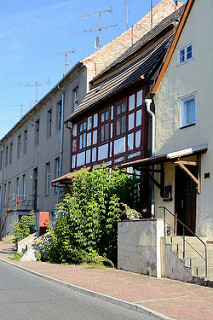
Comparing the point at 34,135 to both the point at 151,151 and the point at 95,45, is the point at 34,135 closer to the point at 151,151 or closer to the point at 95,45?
the point at 95,45

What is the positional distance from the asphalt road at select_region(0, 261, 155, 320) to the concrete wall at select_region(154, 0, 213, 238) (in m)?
4.68

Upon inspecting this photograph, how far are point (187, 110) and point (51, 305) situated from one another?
8058mm

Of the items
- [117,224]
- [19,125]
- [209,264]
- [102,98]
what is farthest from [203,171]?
[19,125]

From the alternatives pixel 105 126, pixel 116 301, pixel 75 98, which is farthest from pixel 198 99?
pixel 75 98

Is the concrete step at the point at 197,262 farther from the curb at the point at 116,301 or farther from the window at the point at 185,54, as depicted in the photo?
the window at the point at 185,54

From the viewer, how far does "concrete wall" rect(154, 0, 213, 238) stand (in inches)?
476

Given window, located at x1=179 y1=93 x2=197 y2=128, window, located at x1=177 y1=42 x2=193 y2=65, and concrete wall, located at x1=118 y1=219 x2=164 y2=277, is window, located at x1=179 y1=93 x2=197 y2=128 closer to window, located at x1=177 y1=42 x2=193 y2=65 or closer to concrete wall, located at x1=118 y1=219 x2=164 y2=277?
window, located at x1=177 y1=42 x2=193 y2=65

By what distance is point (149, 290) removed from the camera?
924 cm

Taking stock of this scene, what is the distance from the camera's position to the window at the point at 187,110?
13273mm

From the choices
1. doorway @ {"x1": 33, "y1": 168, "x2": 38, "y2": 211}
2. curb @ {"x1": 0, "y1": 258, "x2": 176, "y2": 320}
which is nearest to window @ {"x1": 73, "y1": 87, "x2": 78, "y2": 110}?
doorway @ {"x1": 33, "y1": 168, "x2": 38, "y2": 211}

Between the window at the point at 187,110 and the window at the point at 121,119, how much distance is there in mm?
3792

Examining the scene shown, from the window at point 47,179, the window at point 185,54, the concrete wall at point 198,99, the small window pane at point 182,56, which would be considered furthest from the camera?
the window at point 47,179

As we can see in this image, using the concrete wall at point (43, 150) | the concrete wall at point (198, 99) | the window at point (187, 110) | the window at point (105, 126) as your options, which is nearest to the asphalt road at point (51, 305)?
the concrete wall at point (198, 99)

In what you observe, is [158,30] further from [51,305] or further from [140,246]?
[51,305]
